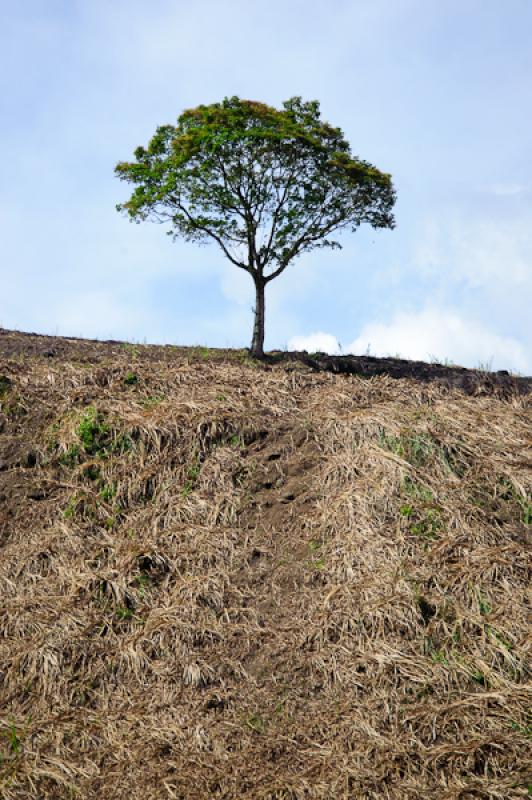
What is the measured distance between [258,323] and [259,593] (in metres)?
10.8

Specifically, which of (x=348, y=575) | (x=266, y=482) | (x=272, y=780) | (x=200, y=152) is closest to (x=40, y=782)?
(x=272, y=780)

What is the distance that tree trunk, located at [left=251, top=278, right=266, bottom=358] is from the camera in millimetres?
16219

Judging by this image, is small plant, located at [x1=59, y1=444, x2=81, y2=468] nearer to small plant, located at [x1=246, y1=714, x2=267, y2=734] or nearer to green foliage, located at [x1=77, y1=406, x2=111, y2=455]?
green foliage, located at [x1=77, y1=406, x2=111, y2=455]

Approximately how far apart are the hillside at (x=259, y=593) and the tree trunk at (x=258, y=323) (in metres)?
7.15

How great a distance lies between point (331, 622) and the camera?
5.82 metres

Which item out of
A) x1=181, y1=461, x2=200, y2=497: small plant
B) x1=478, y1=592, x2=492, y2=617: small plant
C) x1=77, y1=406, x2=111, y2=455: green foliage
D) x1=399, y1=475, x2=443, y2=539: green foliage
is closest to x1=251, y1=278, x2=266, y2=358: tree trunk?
x1=77, y1=406, x2=111, y2=455: green foliage

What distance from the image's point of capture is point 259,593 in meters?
6.25

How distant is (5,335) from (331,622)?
9.99 metres

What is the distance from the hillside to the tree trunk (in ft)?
23.5

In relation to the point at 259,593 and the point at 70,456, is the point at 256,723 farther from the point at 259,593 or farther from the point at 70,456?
the point at 70,456

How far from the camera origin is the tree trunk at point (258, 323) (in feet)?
53.2

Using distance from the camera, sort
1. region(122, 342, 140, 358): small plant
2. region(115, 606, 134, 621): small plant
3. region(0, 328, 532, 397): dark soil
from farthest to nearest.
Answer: region(122, 342, 140, 358): small plant
region(0, 328, 532, 397): dark soil
region(115, 606, 134, 621): small plant

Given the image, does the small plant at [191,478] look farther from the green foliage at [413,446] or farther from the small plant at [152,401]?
the green foliage at [413,446]

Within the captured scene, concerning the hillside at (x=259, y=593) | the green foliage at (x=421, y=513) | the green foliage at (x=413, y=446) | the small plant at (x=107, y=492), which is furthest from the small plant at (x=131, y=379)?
the green foliage at (x=421, y=513)
